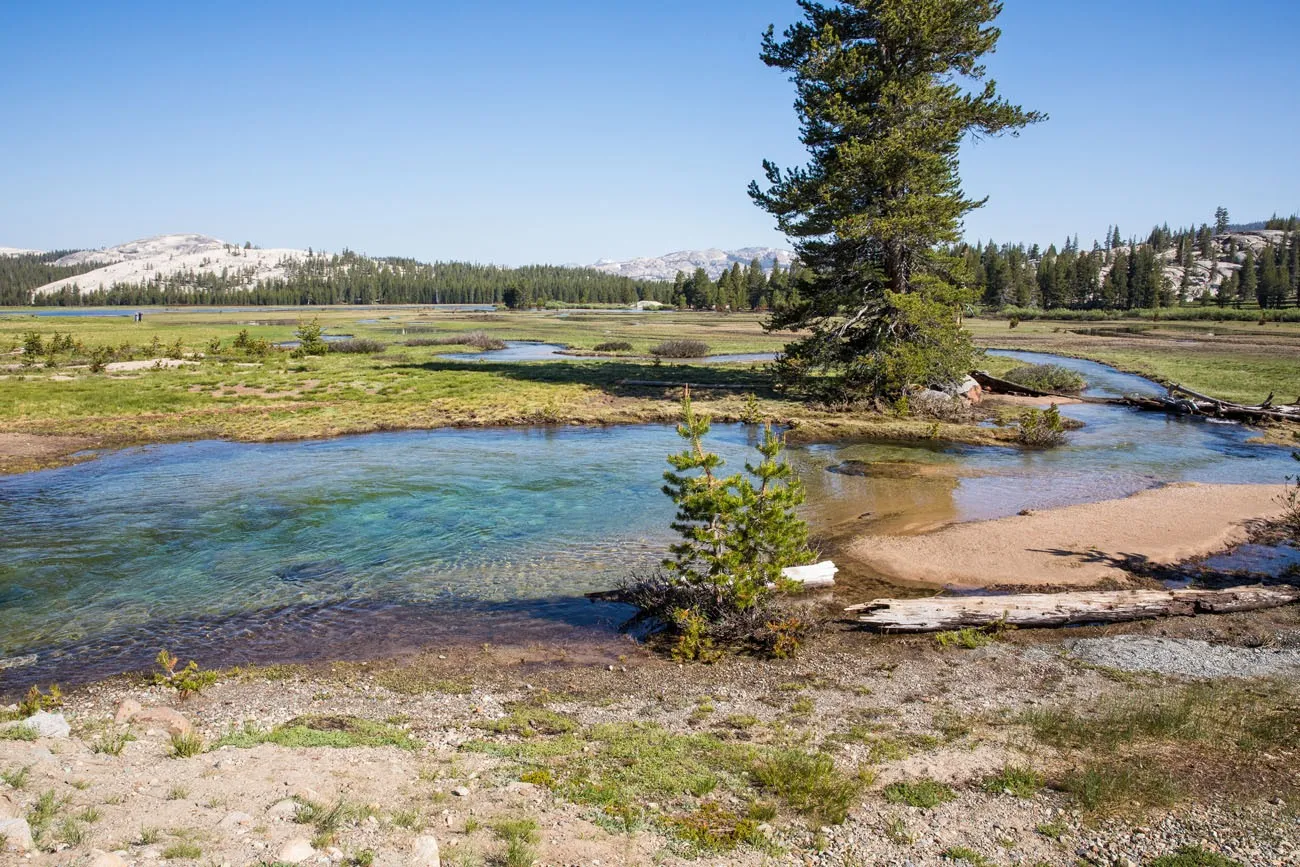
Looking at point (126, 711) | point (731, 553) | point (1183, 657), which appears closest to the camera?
point (126, 711)

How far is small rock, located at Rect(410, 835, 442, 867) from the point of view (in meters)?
5.92

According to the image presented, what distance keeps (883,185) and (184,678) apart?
99.4 feet

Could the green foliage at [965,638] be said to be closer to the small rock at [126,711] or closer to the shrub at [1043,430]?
the small rock at [126,711]

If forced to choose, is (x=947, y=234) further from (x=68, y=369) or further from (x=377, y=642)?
(x=68, y=369)

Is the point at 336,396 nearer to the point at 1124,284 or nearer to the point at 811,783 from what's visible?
the point at 811,783

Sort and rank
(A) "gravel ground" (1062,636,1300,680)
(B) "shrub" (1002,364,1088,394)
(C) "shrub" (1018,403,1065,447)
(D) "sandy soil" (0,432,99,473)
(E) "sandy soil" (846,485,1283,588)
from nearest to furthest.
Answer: (A) "gravel ground" (1062,636,1300,680) < (E) "sandy soil" (846,485,1283,588) < (D) "sandy soil" (0,432,99,473) < (C) "shrub" (1018,403,1065,447) < (B) "shrub" (1002,364,1088,394)

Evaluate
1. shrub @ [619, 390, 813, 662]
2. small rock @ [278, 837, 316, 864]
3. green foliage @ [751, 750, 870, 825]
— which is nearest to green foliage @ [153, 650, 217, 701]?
small rock @ [278, 837, 316, 864]

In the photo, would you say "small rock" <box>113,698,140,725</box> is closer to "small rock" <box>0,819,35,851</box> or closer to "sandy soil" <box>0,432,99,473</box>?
"small rock" <box>0,819,35,851</box>

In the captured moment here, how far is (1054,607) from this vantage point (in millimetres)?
12586

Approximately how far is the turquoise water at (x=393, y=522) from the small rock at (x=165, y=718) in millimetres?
2494

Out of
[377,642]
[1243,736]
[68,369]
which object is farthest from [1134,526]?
[68,369]

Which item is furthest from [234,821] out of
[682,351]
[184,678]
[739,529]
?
[682,351]

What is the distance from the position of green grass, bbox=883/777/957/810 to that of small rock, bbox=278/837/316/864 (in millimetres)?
5060

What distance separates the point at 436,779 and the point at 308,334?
Result: 53567mm
